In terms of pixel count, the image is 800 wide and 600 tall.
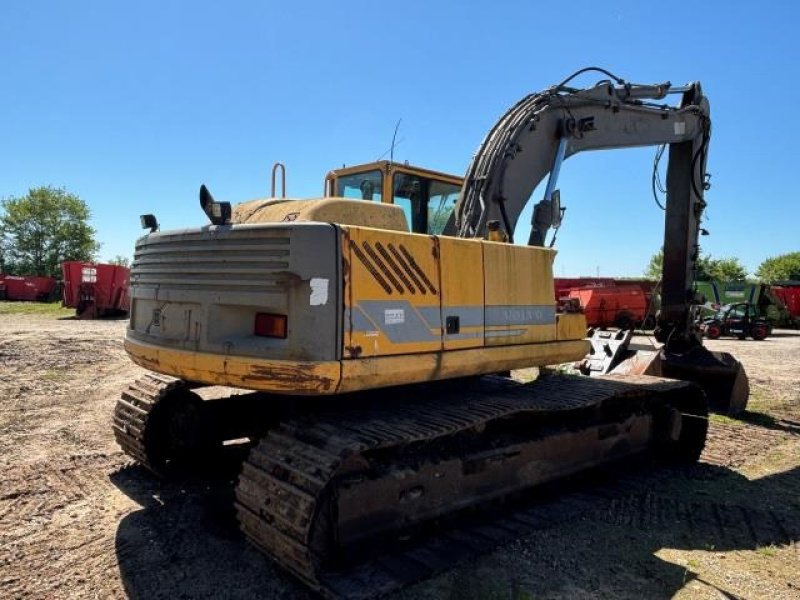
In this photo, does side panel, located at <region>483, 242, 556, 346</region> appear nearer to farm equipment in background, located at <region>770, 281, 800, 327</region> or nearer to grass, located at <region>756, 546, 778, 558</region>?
grass, located at <region>756, 546, 778, 558</region>

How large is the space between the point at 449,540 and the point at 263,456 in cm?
134

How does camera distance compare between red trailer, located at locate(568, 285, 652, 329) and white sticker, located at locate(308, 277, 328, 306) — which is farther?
red trailer, located at locate(568, 285, 652, 329)

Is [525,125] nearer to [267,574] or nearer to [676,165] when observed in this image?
[676,165]

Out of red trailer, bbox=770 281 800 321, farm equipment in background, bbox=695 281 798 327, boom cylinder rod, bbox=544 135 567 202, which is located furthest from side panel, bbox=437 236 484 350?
red trailer, bbox=770 281 800 321

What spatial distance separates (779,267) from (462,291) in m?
70.9

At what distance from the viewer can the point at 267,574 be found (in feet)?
11.4

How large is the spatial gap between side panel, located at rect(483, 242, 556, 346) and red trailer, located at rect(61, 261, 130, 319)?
2100cm

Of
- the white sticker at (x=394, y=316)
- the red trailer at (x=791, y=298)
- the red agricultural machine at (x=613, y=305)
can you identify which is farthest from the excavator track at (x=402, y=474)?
the red trailer at (x=791, y=298)

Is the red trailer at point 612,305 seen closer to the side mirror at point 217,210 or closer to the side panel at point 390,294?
the side panel at point 390,294

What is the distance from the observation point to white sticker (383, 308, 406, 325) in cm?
361

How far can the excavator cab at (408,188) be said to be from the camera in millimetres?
5172

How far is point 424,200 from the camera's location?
547cm

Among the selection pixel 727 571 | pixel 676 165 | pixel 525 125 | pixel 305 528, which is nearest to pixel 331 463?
pixel 305 528

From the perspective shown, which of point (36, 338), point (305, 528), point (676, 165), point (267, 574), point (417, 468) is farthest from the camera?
point (36, 338)
